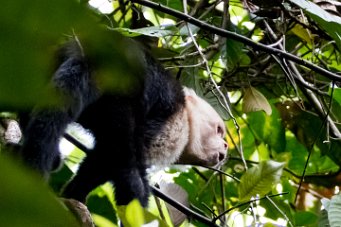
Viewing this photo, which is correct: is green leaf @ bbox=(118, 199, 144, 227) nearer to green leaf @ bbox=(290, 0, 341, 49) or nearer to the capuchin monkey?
the capuchin monkey

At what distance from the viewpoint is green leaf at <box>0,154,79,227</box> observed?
17cm

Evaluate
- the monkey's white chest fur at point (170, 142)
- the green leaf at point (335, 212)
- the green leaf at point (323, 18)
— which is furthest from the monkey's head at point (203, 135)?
the green leaf at point (335, 212)

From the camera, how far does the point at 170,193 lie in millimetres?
1816

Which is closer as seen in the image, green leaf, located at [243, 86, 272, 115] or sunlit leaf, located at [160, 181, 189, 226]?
sunlit leaf, located at [160, 181, 189, 226]

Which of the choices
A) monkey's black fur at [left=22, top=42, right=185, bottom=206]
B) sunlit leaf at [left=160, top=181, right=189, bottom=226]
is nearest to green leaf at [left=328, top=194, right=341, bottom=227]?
sunlit leaf at [left=160, top=181, right=189, bottom=226]

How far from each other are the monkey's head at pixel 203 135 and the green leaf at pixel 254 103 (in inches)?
9.6

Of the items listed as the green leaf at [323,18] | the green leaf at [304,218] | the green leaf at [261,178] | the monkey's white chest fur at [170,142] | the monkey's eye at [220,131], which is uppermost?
the green leaf at [323,18]

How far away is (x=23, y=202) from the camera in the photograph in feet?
0.55

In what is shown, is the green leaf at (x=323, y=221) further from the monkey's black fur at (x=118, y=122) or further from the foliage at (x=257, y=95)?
the monkey's black fur at (x=118, y=122)

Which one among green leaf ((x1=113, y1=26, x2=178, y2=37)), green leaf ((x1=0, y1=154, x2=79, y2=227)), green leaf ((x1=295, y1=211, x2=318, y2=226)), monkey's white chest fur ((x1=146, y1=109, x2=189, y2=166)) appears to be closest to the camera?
green leaf ((x1=0, y1=154, x2=79, y2=227))

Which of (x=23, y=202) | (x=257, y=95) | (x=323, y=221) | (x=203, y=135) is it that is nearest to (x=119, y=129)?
(x=323, y=221)

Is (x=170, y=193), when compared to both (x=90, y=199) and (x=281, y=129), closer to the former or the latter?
(x=90, y=199)

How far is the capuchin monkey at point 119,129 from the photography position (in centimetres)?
133

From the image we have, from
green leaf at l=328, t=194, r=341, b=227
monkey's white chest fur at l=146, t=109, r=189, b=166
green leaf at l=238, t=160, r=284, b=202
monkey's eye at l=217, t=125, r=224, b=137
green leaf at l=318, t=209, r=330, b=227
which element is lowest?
monkey's eye at l=217, t=125, r=224, b=137
